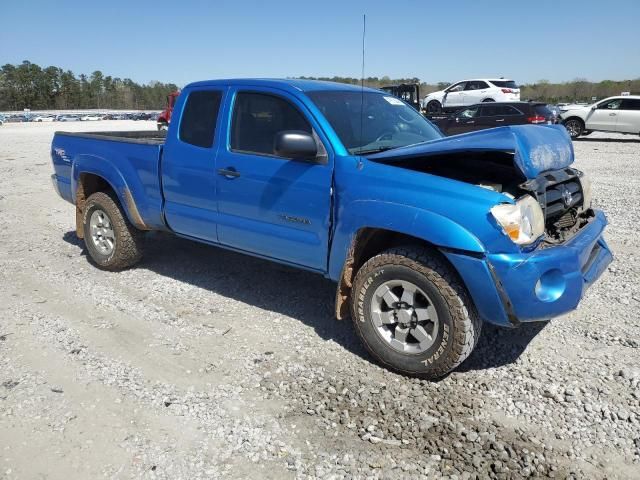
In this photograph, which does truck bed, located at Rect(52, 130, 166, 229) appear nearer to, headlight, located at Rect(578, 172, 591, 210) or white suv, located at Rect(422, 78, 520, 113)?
headlight, located at Rect(578, 172, 591, 210)

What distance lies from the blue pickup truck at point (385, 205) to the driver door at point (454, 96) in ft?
68.1

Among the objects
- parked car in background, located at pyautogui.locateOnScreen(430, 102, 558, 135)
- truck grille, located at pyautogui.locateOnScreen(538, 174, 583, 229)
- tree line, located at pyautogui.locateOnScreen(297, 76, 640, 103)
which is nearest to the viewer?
truck grille, located at pyautogui.locateOnScreen(538, 174, 583, 229)

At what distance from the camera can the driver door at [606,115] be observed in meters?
19.1

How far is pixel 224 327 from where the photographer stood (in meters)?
4.17

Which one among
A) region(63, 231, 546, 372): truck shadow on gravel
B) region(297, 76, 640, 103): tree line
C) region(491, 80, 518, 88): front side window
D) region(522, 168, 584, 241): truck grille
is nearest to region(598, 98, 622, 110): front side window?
region(491, 80, 518, 88): front side window

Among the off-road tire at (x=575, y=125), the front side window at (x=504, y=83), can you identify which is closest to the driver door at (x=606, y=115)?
the off-road tire at (x=575, y=125)

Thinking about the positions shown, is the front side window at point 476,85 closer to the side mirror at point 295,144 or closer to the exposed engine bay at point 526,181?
the exposed engine bay at point 526,181

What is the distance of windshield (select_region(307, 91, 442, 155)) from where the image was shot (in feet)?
12.6

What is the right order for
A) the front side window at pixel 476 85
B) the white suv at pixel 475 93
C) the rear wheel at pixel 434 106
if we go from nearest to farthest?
the white suv at pixel 475 93 → the front side window at pixel 476 85 → the rear wheel at pixel 434 106

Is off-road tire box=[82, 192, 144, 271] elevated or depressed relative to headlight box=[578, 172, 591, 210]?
depressed

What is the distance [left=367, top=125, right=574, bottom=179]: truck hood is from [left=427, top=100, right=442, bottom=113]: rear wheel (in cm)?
2202

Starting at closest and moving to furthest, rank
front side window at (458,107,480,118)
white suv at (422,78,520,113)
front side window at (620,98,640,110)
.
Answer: front side window at (458,107,480,118) < front side window at (620,98,640,110) < white suv at (422,78,520,113)

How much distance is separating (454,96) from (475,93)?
43.6 inches

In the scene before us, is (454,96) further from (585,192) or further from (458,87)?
(585,192)
